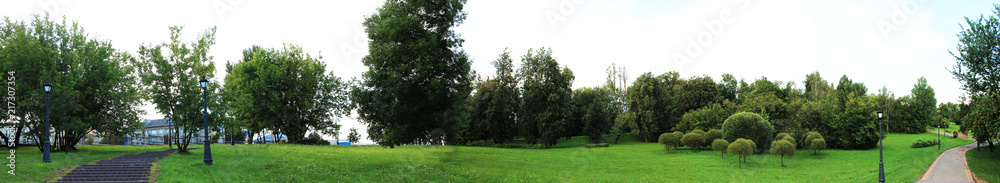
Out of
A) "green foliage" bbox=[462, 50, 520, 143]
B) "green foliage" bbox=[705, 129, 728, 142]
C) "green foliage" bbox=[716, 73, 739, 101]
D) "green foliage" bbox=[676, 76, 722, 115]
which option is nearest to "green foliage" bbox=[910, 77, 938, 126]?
"green foliage" bbox=[716, 73, 739, 101]

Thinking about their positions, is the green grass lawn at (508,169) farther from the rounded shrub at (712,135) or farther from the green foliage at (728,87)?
the green foliage at (728,87)

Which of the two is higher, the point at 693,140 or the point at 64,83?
the point at 64,83

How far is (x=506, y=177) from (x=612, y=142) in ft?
129

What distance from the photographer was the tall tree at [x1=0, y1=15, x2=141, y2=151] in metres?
24.1

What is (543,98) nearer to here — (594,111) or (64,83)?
(594,111)

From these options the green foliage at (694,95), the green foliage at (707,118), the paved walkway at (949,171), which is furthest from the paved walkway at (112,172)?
the green foliage at (694,95)

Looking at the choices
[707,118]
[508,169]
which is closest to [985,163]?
[508,169]

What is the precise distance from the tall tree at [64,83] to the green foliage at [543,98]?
34153 mm


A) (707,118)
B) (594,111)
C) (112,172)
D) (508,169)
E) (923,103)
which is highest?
(923,103)

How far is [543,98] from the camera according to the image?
52.4m

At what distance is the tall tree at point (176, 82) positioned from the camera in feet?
83.1

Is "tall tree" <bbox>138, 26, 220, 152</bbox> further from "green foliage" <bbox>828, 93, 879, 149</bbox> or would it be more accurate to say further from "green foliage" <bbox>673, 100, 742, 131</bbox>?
"green foliage" <bbox>828, 93, 879, 149</bbox>

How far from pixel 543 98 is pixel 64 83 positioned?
38849mm

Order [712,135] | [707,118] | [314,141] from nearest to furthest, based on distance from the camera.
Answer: [314,141] → [712,135] → [707,118]
